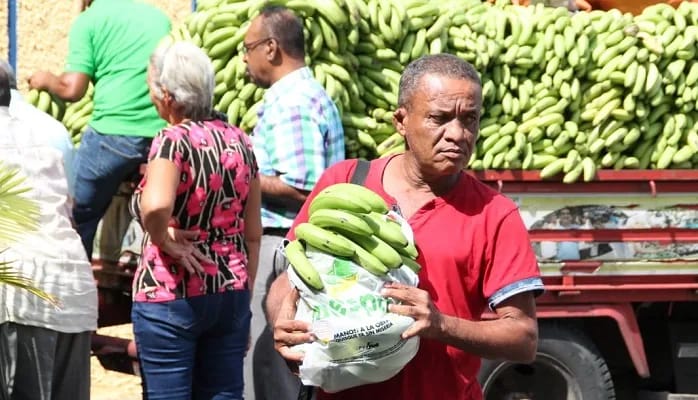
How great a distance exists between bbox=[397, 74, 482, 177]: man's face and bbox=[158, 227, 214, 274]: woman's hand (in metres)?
1.85

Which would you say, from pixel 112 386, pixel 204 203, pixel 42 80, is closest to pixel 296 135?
pixel 204 203

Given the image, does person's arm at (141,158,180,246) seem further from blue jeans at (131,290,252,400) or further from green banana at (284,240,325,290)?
green banana at (284,240,325,290)

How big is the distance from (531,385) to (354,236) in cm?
365

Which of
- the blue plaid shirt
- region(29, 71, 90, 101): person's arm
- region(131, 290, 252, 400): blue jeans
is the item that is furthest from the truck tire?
region(29, 71, 90, 101): person's arm

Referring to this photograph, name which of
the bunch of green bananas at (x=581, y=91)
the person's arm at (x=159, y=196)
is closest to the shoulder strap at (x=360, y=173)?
the person's arm at (x=159, y=196)

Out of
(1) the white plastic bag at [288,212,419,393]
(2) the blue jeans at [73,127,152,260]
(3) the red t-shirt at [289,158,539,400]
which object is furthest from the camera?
(2) the blue jeans at [73,127,152,260]

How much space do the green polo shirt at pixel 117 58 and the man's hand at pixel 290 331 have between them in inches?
128

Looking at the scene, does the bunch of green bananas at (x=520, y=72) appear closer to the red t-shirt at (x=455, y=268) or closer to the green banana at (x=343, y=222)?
the red t-shirt at (x=455, y=268)

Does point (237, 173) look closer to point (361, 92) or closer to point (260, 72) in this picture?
point (260, 72)

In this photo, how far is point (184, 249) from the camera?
4980 millimetres

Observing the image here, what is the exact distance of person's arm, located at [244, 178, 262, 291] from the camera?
5215 mm

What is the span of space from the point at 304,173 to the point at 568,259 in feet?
5.01

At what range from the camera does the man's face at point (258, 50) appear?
5.62 m

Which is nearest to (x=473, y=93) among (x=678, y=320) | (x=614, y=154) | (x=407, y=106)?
(x=407, y=106)
